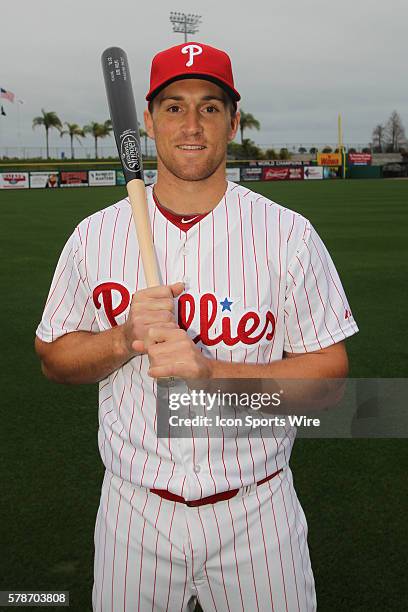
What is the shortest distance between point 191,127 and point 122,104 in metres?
0.30

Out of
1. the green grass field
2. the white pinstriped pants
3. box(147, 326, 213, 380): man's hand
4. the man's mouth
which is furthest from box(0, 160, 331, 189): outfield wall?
box(147, 326, 213, 380): man's hand

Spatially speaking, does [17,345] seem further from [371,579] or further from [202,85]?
[202,85]

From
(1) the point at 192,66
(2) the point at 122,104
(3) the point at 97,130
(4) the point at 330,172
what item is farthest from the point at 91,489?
(3) the point at 97,130

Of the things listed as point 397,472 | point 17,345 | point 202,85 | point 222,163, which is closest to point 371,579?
point 397,472

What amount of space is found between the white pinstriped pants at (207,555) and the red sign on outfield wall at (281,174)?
138 ft

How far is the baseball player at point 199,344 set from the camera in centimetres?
203

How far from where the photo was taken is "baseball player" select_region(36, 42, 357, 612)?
6.66 feet

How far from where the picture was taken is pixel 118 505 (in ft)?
6.95

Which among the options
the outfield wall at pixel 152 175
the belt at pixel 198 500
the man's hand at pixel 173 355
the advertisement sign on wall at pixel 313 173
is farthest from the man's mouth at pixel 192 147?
the advertisement sign on wall at pixel 313 173

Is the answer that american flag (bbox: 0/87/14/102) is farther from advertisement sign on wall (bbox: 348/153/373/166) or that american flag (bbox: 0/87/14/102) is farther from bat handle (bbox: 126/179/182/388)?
bat handle (bbox: 126/179/182/388)

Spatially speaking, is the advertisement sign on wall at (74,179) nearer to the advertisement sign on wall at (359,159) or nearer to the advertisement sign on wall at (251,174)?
the advertisement sign on wall at (251,174)

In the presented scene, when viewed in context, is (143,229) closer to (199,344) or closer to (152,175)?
(199,344)

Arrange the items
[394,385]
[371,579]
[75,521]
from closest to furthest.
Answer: [371,579], [75,521], [394,385]

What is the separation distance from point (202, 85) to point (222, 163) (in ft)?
0.81
